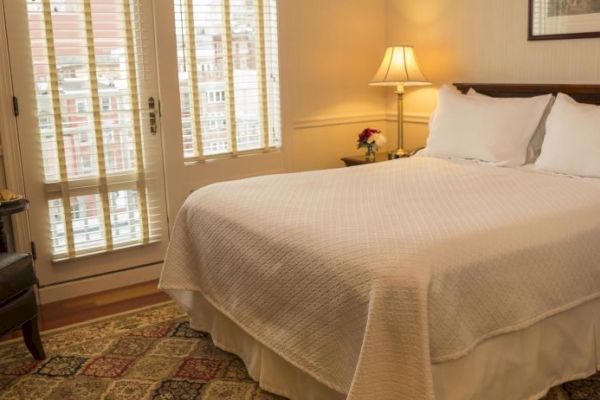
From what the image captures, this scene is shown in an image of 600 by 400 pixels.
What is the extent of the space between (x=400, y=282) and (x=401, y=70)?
2666 millimetres

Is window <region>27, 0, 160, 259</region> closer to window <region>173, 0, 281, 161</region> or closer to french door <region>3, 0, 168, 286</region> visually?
french door <region>3, 0, 168, 286</region>

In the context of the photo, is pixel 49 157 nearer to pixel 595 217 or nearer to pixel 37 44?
pixel 37 44

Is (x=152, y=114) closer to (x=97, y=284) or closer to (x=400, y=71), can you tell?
(x=97, y=284)

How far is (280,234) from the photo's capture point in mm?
2307

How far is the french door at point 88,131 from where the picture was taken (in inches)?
133

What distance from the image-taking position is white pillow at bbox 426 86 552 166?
11.1 ft

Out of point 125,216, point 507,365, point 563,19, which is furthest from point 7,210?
point 563,19

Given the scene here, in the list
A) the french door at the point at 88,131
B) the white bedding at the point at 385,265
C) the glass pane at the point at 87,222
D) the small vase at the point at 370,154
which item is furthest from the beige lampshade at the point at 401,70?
the glass pane at the point at 87,222

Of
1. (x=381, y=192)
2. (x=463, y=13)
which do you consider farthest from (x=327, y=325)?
(x=463, y=13)

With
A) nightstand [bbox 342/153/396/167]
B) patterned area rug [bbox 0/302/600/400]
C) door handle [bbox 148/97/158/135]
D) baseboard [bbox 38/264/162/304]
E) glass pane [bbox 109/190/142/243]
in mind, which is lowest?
patterned area rug [bbox 0/302/600/400]

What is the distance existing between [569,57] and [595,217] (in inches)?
56.0

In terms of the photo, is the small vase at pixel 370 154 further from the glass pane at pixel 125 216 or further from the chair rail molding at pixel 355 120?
the glass pane at pixel 125 216

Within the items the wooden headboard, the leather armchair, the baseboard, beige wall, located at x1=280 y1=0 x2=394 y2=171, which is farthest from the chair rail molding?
the leather armchair

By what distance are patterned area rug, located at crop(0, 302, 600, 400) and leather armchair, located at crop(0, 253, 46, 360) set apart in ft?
0.37
